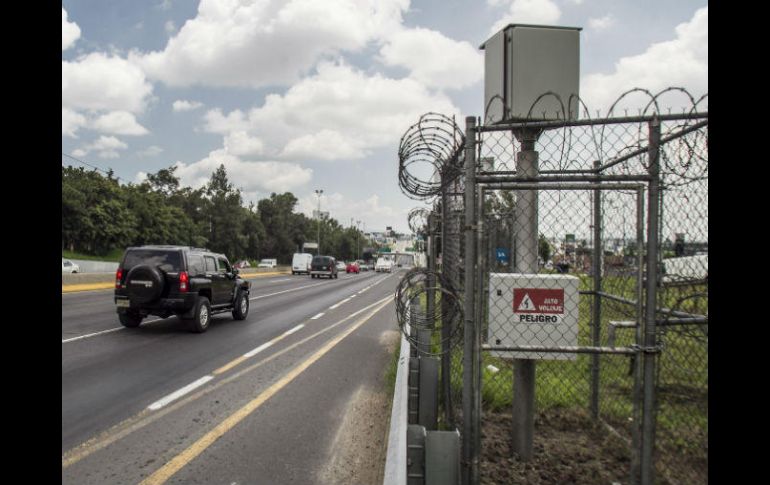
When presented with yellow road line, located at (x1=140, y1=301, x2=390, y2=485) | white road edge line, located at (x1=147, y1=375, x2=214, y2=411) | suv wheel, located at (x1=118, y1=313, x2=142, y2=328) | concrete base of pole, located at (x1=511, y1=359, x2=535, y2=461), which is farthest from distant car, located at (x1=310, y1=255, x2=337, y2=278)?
concrete base of pole, located at (x1=511, y1=359, x2=535, y2=461)

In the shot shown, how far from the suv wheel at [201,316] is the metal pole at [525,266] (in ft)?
28.7

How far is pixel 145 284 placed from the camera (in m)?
10.8

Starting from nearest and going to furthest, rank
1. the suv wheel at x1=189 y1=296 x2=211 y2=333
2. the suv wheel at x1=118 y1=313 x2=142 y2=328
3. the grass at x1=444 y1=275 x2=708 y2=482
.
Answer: the grass at x1=444 y1=275 x2=708 y2=482 < the suv wheel at x1=189 y1=296 x2=211 y2=333 < the suv wheel at x1=118 y1=313 x2=142 y2=328

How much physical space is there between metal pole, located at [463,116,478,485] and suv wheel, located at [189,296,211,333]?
8.98 meters

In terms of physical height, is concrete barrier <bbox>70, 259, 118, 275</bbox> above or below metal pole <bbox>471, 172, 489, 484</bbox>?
below

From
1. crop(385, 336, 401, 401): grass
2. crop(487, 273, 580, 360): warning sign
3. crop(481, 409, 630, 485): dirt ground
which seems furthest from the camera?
crop(385, 336, 401, 401): grass

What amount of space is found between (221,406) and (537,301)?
13.3ft

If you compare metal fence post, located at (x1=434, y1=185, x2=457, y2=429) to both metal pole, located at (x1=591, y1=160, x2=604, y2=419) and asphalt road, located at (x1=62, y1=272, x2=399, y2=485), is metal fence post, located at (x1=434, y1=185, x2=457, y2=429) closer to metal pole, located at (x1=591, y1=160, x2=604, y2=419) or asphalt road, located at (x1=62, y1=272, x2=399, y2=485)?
asphalt road, located at (x1=62, y1=272, x2=399, y2=485)

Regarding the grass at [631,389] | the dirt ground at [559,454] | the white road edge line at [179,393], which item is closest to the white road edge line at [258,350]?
the white road edge line at [179,393]

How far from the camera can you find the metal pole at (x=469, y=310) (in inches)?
137

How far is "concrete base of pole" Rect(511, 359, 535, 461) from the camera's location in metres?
4.12

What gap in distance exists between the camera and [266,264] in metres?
67.6

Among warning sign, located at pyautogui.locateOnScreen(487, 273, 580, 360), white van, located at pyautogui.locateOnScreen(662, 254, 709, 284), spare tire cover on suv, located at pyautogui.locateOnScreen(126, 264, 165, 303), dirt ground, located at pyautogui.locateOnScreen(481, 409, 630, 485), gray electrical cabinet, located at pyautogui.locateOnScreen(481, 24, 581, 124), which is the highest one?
gray electrical cabinet, located at pyautogui.locateOnScreen(481, 24, 581, 124)
